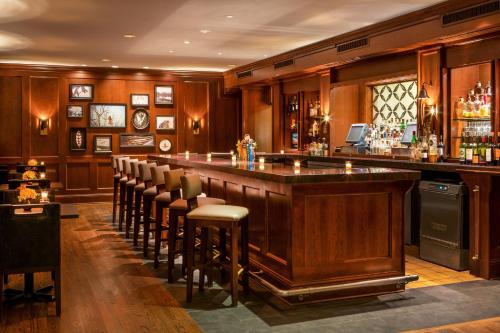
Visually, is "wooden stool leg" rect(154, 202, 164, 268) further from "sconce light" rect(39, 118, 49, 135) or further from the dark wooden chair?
"sconce light" rect(39, 118, 49, 135)

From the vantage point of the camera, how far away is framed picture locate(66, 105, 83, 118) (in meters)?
12.3

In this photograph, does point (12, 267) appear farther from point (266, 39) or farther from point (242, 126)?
point (242, 126)

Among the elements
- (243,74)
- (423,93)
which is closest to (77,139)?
(243,74)

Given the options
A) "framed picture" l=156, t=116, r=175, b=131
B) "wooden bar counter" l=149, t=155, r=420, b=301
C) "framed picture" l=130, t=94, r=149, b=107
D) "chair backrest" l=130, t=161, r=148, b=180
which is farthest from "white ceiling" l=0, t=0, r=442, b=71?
"wooden bar counter" l=149, t=155, r=420, b=301

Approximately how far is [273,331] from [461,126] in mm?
4099

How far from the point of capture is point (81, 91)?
1241cm

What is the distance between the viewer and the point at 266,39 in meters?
8.96

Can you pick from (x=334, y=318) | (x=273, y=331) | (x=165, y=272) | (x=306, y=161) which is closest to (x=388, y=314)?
(x=334, y=318)

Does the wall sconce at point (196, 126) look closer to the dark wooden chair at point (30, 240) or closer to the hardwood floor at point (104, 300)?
the hardwood floor at point (104, 300)

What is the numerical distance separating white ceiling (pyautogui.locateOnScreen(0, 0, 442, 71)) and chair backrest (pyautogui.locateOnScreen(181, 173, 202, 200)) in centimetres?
242

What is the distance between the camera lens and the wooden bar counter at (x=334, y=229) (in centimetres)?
451

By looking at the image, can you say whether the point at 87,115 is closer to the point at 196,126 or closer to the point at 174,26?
the point at 196,126

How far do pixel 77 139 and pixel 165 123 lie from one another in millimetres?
1988

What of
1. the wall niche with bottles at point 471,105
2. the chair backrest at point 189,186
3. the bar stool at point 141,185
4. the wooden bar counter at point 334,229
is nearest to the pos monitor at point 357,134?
the wall niche with bottles at point 471,105
